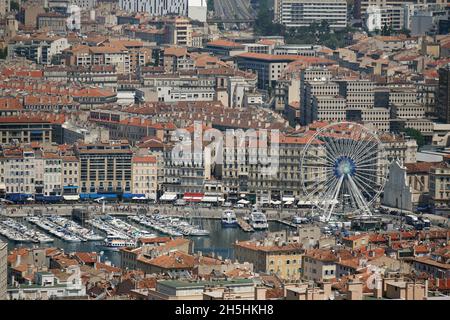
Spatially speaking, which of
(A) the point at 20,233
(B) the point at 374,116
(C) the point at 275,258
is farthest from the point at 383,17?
(C) the point at 275,258

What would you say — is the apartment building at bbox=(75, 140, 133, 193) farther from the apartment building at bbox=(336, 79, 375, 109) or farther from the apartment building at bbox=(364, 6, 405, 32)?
the apartment building at bbox=(364, 6, 405, 32)

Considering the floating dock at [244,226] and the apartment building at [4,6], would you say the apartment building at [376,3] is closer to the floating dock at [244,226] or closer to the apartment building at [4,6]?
the apartment building at [4,6]

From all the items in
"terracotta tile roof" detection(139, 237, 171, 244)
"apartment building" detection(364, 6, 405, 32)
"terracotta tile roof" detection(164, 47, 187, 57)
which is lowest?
"terracotta tile roof" detection(139, 237, 171, 244)

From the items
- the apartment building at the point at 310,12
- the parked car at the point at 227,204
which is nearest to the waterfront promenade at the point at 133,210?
the parked car at the point at 227,204

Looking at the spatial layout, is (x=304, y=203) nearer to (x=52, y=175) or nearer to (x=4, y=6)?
(x=52, y=175)

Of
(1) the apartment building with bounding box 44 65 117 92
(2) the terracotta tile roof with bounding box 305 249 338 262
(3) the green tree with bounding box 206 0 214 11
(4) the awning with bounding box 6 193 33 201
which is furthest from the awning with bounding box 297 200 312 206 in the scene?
(3) the green tree with bounding box 206 0 214 11

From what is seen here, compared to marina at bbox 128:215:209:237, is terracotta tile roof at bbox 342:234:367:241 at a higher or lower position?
higher
